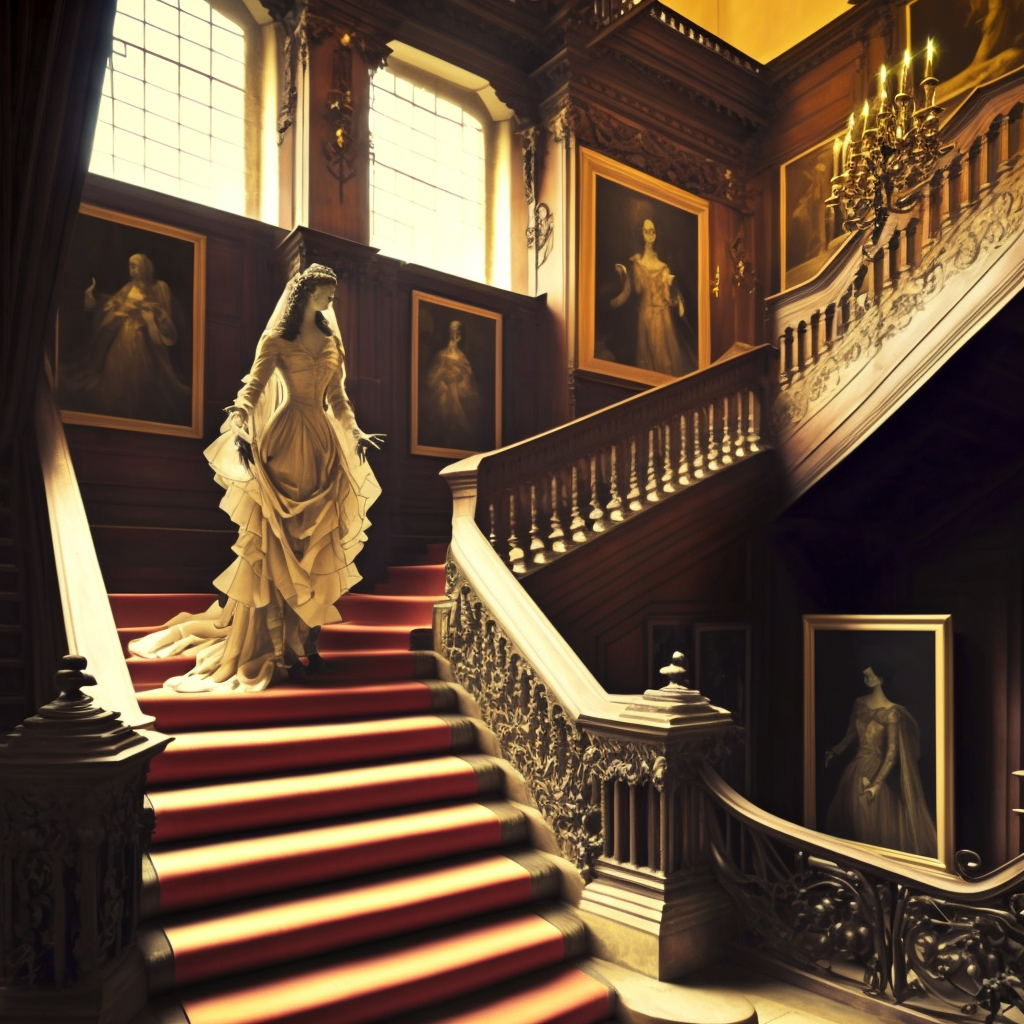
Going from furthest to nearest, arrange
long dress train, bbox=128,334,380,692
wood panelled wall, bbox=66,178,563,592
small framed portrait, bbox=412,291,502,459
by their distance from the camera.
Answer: small framed portrait, bbox=412,291,502,459
wood panelled wall, bbox=66,178,563,592
long dress train, bbox=128,334,380,692

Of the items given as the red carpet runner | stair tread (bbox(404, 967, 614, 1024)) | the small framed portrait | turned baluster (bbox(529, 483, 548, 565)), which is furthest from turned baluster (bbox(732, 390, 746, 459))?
stair tread (bbox(404, 967, 614, 1024))

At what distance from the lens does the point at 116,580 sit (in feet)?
20.7

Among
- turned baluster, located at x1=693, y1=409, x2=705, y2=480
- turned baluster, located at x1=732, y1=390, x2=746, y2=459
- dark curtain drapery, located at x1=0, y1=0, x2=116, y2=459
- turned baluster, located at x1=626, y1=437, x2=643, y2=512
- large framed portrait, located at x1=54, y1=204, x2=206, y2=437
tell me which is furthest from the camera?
turned baluster, located at x1=732, y1=390, x2=746, y2=459

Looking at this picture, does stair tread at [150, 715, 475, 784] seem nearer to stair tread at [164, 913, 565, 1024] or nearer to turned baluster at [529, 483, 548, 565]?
stair tread at [164, 913, 565, 1024]

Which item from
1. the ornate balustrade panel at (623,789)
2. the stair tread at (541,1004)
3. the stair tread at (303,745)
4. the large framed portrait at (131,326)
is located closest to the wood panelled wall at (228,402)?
the large framed portrait at (131,326)

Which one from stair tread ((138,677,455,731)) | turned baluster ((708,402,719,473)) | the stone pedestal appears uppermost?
turned baluster ((708,402,719,473))

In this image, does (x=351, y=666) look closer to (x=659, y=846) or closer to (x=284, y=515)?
(x=284, y=515)

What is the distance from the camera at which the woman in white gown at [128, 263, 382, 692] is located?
14.8ft

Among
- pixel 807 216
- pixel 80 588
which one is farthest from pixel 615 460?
pixel 807 216

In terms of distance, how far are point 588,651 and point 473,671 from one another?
48.4 inches

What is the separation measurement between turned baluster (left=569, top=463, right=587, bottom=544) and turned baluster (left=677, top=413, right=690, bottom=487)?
937mm

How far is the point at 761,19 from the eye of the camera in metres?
10.8

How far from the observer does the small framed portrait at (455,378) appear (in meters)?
8.07

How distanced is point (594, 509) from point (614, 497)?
21 cm
